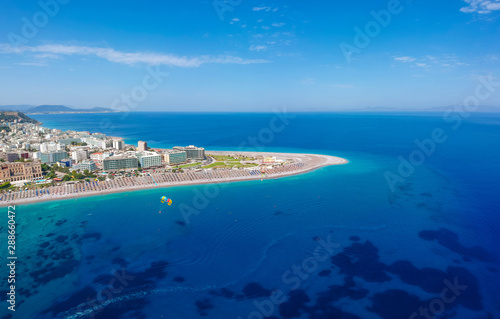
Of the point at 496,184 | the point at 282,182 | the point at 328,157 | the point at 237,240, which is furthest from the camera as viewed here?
the point at 328,157

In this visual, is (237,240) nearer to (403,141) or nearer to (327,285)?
(327,285)

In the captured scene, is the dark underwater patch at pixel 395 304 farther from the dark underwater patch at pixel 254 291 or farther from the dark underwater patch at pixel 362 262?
the dark underwater patch at pixel 254 291

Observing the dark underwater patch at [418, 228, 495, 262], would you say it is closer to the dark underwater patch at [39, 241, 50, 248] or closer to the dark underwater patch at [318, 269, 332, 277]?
the dark underwater patch at [318, 269, 332, 277]

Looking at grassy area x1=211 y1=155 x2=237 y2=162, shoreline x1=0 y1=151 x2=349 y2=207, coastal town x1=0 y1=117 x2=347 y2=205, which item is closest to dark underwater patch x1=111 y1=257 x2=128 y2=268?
shoreline x1=0 y1=151 x2=349 y2=207

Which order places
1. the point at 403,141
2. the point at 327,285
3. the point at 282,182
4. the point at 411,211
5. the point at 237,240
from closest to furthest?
the point at 327,285, the point at 237,240, the point at 411,211, the point at 282,182, the point at 403,141

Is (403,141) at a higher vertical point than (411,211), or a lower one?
higher

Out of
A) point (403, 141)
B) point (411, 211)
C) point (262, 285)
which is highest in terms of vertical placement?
point (403, 141)

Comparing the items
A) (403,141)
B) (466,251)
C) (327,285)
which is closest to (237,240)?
(327,285)

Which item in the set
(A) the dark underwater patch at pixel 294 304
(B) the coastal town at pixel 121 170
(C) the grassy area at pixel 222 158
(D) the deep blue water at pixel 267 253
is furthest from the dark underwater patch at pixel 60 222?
(C) the grassy area at pixel 222 158
